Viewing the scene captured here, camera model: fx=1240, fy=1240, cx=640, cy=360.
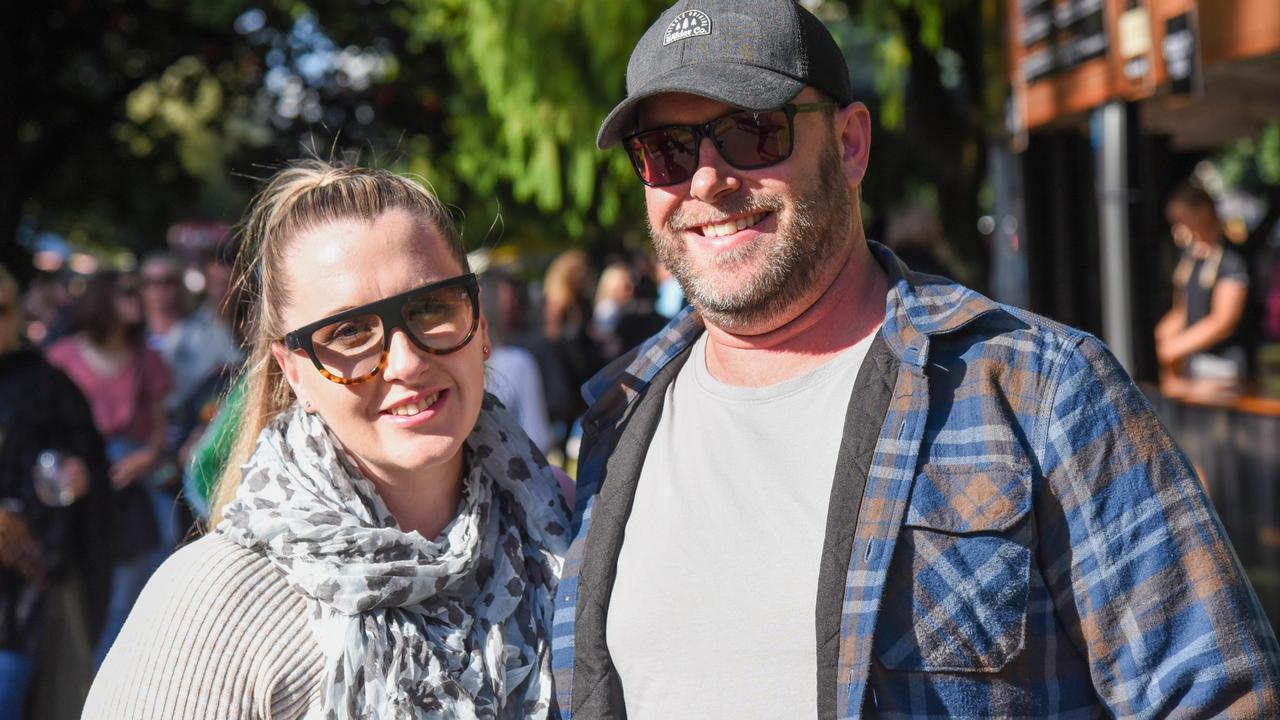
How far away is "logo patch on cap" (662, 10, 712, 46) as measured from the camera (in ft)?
7.45

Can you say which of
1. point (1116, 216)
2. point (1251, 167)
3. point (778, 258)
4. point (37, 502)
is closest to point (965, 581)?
point (778, 258)

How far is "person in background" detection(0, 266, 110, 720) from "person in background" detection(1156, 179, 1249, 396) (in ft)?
16.9

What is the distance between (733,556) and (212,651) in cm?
87

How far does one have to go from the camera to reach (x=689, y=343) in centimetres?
250

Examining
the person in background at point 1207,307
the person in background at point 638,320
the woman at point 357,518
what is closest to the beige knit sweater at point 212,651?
the woman at point 357,518

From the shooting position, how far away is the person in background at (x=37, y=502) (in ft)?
14.3

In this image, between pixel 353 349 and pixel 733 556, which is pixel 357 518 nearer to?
pixel 353 349

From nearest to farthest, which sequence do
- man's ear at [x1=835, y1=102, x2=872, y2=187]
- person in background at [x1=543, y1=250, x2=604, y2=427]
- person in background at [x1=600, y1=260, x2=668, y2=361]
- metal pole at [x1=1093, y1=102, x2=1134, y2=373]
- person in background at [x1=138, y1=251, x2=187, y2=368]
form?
man's ear at [x1=835, y1=102, x2=872, y2=187], metal pole at [x1=1093, y1=102, x2=1134, y2=373], person in background at [x1=600, y1=260, x2=668, y2=361], person in background at [x1=138, y1=251, x2=187, y2=368], person in background at [x1=543, y1=250, x2=604, y2=427]

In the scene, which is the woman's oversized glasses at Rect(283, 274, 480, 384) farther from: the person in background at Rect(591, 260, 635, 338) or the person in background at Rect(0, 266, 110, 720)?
the person in background at Rect(591, 260, 635, 338)

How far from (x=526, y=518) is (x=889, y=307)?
85 centimetres

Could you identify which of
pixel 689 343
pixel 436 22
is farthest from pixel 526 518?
pixel 436 22

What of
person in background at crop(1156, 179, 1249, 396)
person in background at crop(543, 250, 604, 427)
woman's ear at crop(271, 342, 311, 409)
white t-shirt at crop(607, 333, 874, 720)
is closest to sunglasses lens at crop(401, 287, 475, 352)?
woman's ear at crop(271, 342, 311, 409)

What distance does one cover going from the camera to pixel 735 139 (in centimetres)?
226

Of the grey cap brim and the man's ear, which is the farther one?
the man's ear
